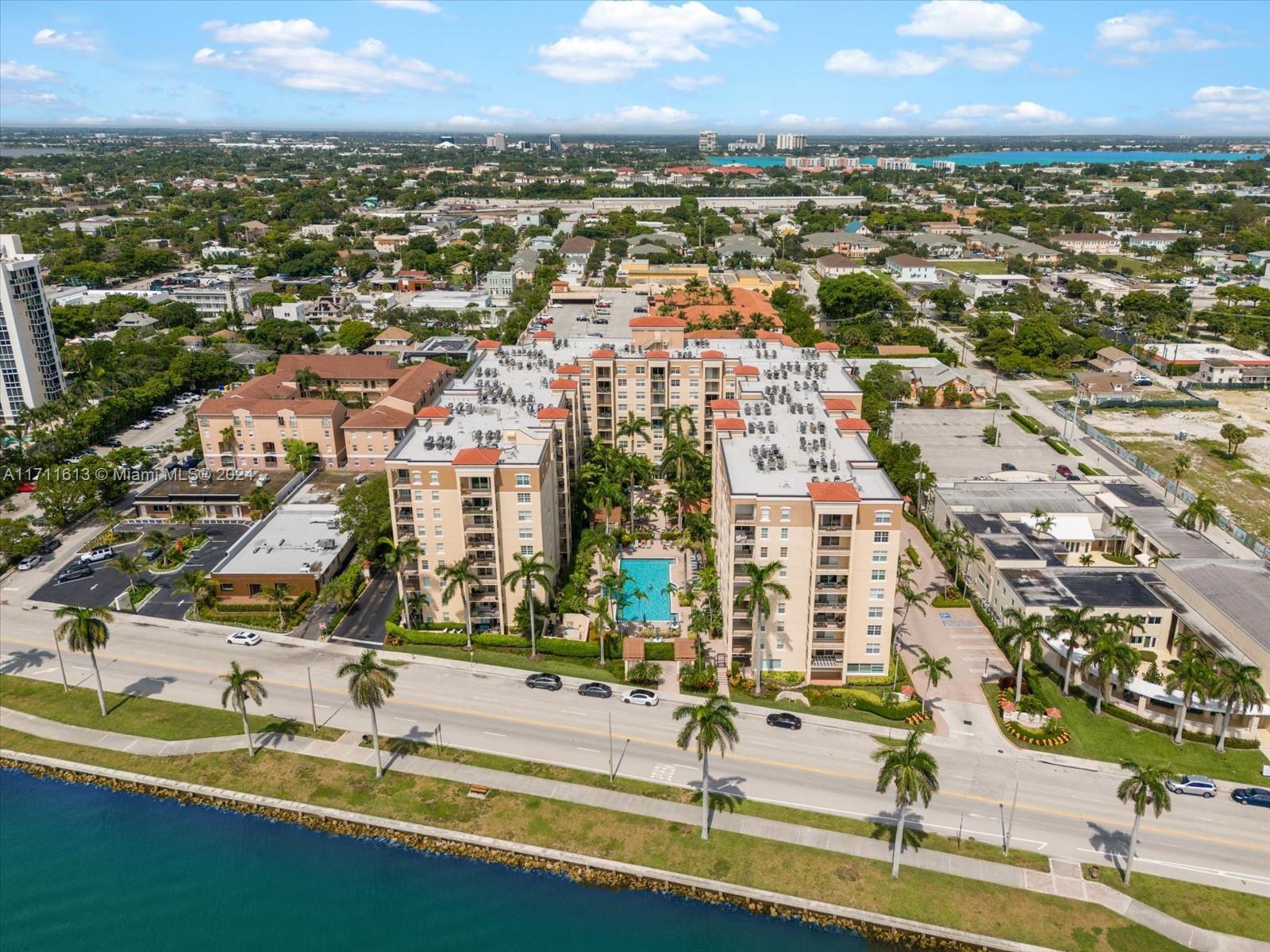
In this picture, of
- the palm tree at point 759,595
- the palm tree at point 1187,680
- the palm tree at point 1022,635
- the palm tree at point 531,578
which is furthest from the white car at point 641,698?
the palm tree at point 1187,680

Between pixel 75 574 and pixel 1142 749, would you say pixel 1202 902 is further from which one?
pixel 75 574

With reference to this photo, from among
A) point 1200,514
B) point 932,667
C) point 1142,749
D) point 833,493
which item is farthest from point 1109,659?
point 1200,514

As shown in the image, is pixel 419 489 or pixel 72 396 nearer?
pixel 419 489

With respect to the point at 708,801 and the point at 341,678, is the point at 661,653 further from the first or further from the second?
the point at 341,678

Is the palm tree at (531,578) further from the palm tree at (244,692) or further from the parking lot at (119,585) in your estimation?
the parking lot at (119,585)

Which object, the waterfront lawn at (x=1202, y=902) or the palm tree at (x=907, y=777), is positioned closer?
the waterfront lawn at (x=1202, y=902)

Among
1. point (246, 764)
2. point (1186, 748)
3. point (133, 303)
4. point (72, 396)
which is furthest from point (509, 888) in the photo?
point (133, 303)

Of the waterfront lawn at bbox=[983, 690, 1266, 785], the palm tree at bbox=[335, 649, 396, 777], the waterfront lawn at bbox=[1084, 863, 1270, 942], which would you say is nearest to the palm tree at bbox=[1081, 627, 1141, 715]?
the waterfront lawn at bbox=[983, 690, 1266, 785]

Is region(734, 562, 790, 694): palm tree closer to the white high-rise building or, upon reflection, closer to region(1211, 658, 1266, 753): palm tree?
region(1211, 658, 1266, 753): palm tree
